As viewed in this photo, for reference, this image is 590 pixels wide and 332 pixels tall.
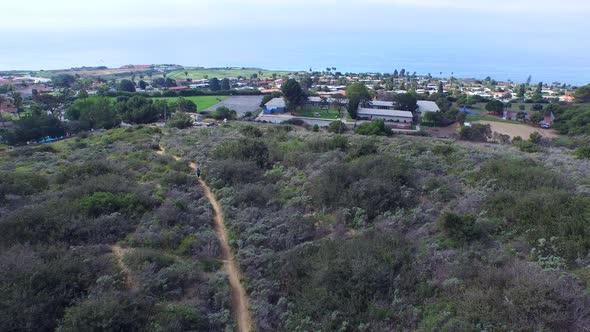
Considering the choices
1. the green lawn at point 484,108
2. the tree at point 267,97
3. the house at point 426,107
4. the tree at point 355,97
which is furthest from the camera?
the tree at point 267,97

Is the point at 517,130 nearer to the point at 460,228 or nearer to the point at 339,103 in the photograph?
the point at 339,103

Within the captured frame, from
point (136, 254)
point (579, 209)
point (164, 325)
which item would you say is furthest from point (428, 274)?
point (136, 254)

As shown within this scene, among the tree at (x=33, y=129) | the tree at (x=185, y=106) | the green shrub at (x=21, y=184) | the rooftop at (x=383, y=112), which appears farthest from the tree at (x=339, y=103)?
the green shrub at (x=21, y=184)

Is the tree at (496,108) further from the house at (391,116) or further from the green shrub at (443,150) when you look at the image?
the green shrub at (443,150)

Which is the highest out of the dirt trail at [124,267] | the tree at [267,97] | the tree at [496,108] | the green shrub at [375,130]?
the tree at [267,97]

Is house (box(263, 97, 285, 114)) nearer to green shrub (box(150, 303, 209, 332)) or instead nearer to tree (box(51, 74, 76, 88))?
green shrub (box(150, 303, 209, 332))

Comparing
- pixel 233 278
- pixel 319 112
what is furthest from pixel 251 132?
pixel 319 112
